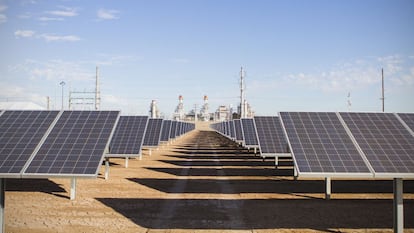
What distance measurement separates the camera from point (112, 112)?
17.0 meters

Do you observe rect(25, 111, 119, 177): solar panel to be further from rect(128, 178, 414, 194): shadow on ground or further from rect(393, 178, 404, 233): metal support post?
rect(393, 178, 404, 233): metal support post

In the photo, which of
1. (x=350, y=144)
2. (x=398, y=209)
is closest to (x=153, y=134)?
(x=350, y=144)

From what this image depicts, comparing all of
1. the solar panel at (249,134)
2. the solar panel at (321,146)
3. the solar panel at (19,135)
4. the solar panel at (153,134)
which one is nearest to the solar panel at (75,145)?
the solar panel at (19,135)

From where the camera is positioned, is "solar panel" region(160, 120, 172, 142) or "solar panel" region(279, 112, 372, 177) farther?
"solar panel" region(160, 120, 172, 142)

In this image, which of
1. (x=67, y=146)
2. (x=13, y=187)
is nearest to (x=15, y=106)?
(x=13, y=187)

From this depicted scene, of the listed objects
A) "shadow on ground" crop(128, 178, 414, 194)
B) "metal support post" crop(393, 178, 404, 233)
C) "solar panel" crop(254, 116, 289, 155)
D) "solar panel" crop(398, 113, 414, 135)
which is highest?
"solar panel" crop(398, 113, 414, 135)

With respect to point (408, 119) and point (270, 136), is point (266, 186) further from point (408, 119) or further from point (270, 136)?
point (270, 136)

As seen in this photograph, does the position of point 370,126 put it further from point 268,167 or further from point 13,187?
point 13,187

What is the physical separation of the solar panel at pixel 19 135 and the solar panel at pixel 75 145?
0.32 m

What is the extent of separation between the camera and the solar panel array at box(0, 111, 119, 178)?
11.8m

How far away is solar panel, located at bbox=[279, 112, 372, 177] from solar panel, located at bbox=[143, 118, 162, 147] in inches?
848

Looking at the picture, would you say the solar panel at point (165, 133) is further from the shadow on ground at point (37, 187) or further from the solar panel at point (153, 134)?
the shadow on ground at point (37, 187)

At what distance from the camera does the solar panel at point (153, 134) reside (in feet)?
114

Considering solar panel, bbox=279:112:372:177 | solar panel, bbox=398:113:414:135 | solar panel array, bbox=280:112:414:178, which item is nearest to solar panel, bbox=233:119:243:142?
solar panel, bbox=398:113:414:135
